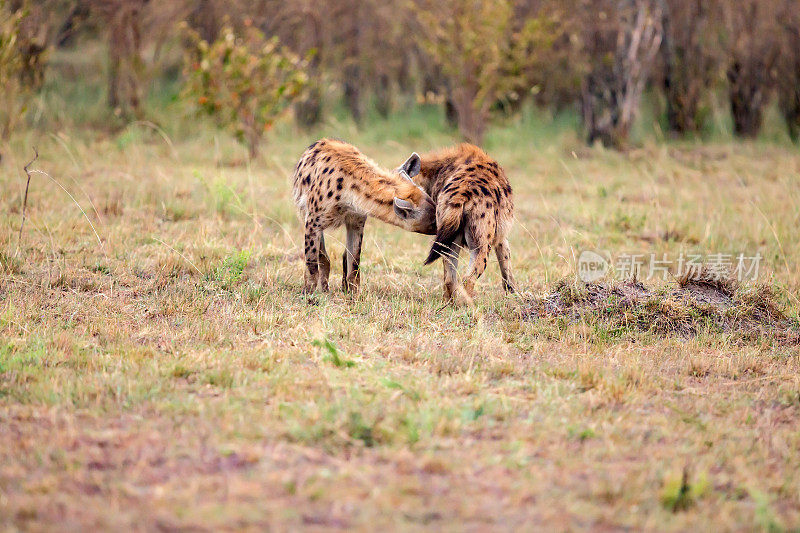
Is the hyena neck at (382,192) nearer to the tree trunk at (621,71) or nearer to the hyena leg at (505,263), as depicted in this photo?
the hyena leg at (505,263)

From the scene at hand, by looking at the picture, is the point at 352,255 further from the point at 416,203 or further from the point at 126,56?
the point at 126,56

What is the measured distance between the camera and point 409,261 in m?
6.70

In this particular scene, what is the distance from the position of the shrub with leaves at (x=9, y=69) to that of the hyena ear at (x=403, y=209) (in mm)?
5843

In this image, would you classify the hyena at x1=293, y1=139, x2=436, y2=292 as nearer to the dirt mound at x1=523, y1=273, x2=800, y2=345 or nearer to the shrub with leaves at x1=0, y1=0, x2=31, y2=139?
the dirt mound at x1=523, y1=273, x2=800, y2=345

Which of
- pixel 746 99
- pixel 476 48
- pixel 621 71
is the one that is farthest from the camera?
pixel 746 99

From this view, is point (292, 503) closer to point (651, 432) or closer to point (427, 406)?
point (427, 406)

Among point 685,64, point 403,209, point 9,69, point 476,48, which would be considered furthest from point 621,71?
point 9,69

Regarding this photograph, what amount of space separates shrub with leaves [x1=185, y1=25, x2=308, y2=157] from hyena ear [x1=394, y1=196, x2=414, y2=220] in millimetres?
5517

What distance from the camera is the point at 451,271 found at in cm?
556

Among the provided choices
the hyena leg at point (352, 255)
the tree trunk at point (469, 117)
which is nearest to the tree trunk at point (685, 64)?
the tree trunk at point (469, 117)

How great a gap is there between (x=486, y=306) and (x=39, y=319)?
2.64 meters

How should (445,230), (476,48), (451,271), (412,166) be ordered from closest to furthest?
(445,230) → (451,271) → (412,166) → (476,48)

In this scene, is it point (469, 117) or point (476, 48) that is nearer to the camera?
point (476, 48)

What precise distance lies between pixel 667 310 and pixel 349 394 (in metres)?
2.33
